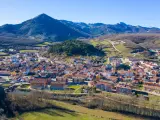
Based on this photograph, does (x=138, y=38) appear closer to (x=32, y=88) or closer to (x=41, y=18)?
(x=41, y=18)

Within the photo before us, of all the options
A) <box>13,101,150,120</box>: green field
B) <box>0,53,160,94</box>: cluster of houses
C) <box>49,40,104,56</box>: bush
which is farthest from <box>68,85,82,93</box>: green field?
<box>49,40,104,56</box>: bush

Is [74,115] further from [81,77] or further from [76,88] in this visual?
[81,77]

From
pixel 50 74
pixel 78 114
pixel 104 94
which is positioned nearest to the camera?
pixel 78 114

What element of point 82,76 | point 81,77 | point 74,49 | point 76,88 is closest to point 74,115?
point 76,88

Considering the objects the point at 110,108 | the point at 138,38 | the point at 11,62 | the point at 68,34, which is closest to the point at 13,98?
the point at 110,108

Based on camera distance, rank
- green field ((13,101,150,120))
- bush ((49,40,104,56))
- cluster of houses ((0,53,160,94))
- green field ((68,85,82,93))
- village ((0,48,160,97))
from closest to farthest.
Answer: green field ((13,101,150,120)) < green field ((68,85,82,93)) < village ((0,48,160,97)) < cluster of houses ((0,53,160,94)) < bush ((49,40,104,56))

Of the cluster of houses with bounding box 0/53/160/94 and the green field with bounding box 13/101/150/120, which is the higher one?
the cluster of houses with bounding box 0/53/160/94

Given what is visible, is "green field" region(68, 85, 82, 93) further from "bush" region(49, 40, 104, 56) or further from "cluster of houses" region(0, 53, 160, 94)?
"bush" region(49, 40, 104, 56)

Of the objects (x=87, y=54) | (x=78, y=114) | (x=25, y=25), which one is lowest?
(x=78, y=114)
